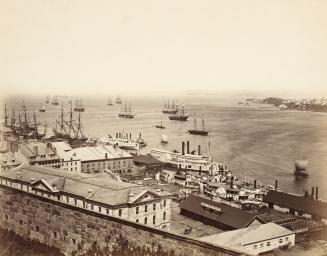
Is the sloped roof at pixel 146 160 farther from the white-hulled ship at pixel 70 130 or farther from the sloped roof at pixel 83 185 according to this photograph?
the sloped roof at pixel 83 185

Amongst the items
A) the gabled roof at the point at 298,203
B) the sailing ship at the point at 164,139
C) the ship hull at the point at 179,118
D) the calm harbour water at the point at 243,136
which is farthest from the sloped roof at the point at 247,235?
the ship hull at the point at 179,118

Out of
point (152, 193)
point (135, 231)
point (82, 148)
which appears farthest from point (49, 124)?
point (135, 231)

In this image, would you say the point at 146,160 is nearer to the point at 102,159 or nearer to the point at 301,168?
the point at 102,159

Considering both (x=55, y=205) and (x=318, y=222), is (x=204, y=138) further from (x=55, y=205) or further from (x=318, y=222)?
(x=55, y=205)

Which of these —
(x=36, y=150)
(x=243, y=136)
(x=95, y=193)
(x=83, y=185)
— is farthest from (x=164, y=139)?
(x=95, y=193)

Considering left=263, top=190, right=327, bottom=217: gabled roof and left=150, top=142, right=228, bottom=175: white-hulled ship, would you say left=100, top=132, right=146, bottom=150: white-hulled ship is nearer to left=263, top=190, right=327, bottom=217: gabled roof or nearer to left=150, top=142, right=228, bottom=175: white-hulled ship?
left=150, top=142, right=228, bottom=175: white-hulled ship
